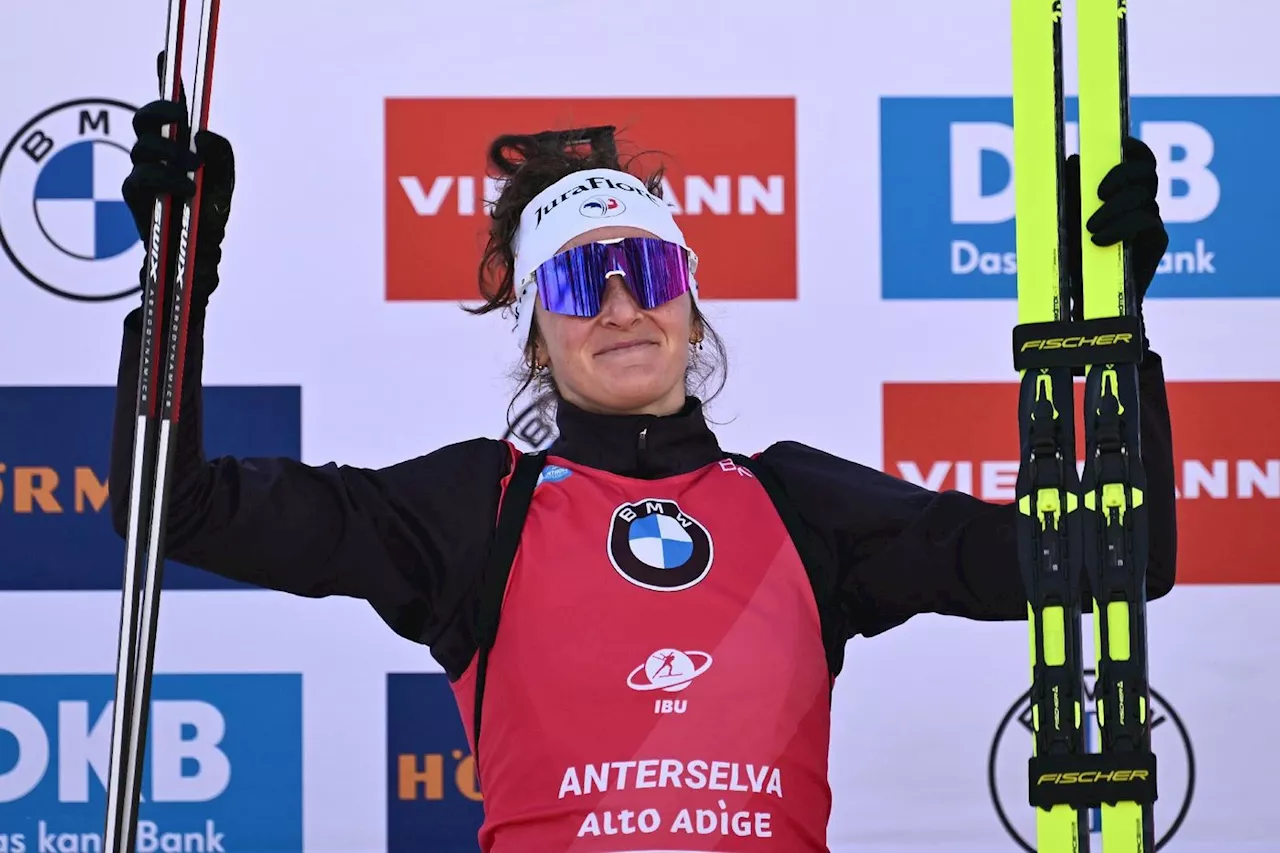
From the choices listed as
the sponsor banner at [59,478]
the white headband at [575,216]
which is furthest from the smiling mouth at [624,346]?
the sponsor banner at [59,478]

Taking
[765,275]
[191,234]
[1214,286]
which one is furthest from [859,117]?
[191,234]

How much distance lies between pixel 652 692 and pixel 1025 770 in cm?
105

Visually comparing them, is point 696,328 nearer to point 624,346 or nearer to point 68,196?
point 624,346

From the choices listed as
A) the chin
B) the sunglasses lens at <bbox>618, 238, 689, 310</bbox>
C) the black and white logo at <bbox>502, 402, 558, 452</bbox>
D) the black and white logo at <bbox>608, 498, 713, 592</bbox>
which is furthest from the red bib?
the black and white logo at <bbox>502, 402, 558, 452</bbox>

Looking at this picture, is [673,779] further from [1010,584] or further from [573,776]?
[1010,584]

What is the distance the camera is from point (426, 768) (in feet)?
7.59

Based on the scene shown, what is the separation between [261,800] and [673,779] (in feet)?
3.41

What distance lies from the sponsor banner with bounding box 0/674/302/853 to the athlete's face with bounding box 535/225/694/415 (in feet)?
2.96

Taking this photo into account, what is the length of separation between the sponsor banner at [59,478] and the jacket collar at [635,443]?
31.1 inches

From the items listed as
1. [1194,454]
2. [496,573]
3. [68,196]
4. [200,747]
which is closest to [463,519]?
[496,573]

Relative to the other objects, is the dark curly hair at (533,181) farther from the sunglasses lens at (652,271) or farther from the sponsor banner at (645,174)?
the sponsor banner at (645,174)

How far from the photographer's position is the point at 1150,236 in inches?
54.4

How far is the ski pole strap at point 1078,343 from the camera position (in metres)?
1.38

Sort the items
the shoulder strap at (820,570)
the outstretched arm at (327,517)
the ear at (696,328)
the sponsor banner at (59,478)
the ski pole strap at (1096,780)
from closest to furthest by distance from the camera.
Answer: the ski pole strap at (1096,780), the outstretched arm at (327,517), the shoulder strap at (820,570), the ear at (696,328), the sponsor banner at (59,478)
